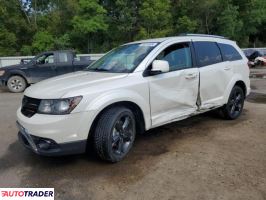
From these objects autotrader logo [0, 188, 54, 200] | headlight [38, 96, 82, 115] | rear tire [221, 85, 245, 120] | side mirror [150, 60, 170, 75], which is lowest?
autotrader logo [0, 188, 54, 200]

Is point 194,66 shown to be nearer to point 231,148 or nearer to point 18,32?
point 231,148

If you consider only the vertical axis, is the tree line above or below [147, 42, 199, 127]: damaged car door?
above

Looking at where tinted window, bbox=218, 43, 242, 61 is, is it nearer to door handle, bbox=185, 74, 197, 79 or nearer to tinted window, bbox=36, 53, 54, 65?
door handle, bbox=185, 74, 197, 79

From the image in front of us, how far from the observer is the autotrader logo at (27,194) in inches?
139

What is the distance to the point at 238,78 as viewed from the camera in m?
6.67

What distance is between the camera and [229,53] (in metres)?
6.66

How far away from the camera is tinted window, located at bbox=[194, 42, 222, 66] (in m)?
5.87

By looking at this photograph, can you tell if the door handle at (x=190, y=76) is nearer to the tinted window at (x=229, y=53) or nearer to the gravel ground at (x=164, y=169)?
the gravel ground at (x=164, y=169)

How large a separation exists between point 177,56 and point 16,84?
9146 millimetres

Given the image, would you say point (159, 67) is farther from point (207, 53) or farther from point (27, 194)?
point (27, 194)

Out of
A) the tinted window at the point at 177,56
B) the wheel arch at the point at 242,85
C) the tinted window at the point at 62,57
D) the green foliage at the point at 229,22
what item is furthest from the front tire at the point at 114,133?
the green foliage at the point at 229,22

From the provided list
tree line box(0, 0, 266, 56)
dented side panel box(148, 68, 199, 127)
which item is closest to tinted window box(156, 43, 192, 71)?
dented side panel box(148, 68, 199, 127)

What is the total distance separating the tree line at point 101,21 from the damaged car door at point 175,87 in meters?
29.4

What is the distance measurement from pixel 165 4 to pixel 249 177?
34484 millimetres
